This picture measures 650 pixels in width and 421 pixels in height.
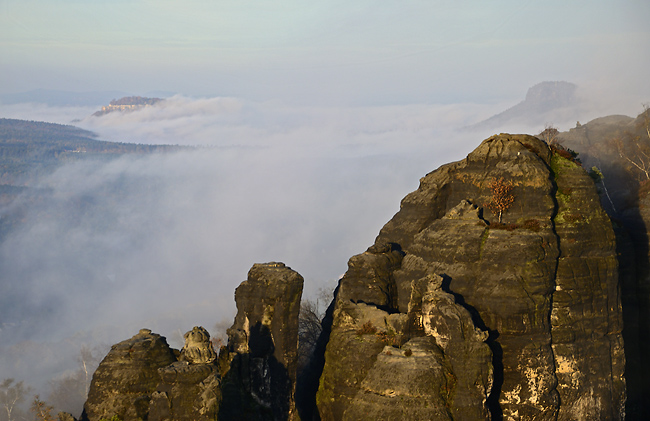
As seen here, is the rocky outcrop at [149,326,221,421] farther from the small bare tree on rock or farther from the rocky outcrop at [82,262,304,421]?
the small bare tree on rock

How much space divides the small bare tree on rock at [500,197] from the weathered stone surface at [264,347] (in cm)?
1393

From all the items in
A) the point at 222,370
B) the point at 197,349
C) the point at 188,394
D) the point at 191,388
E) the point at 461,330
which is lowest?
the point at 222,370

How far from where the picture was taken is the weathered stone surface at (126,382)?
133 ft

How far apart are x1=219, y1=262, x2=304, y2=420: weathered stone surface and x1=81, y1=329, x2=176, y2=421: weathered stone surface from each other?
4.81m

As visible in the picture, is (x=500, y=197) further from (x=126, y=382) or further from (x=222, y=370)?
(x=126, y=382)

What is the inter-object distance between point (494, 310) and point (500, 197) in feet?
26.2

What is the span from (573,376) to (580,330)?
2923 millimetres

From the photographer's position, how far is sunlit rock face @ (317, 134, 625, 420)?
38.1 metres

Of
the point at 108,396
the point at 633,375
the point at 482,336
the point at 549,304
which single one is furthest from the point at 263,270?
the point at 633,375

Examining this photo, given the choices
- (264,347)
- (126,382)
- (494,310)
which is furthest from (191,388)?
(494,310)

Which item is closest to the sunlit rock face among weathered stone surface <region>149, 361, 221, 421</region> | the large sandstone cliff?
the large sandstone cliff

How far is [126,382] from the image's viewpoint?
4097cm

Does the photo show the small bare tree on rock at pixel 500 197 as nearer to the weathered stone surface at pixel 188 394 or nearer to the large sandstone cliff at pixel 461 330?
the large sandstone cliff at pixel 461 330

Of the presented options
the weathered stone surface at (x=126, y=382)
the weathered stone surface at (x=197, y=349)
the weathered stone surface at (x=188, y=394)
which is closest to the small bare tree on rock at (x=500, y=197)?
the weathered stone surface at (x=197, y=349)
